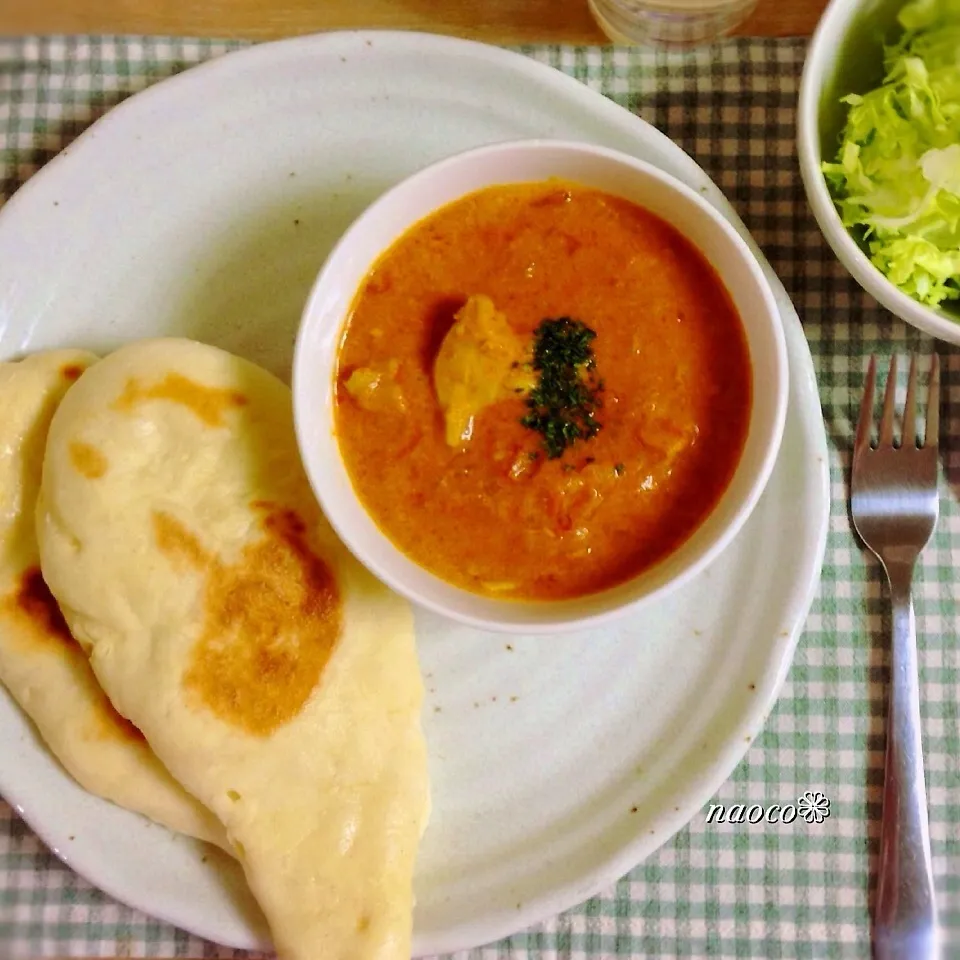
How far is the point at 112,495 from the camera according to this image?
230 centimetres

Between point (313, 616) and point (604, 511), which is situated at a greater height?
point (604, 511)

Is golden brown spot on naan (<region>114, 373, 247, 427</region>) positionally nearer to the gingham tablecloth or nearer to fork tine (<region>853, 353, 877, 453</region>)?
the gingham tablecloth

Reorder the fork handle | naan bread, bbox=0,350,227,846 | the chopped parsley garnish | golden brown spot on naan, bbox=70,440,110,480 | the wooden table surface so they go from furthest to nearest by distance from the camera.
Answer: the wooden table surface, the fork handle, naan bread, bbox=0,350,227,846, golden brown spot on naan, bbox=70,440,110,480, the chopped parsley garnish

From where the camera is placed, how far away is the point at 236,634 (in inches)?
90.7

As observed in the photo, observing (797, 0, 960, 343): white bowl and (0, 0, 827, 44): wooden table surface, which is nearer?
(797, 0, 960, 343): white bowl

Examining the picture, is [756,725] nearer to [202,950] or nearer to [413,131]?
[202,950]

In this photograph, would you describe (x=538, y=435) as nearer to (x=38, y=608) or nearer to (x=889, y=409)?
(x=889, y=409)

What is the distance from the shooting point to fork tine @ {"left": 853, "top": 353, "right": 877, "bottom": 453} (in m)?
2.66

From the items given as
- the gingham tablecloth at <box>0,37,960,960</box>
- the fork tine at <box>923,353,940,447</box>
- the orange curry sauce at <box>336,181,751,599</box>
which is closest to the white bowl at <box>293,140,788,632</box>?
the orange curry sauce at <box>336,181,751,599</box>

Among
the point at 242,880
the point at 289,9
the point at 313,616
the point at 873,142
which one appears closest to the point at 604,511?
the point at 313,616

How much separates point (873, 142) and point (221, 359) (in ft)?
5.76

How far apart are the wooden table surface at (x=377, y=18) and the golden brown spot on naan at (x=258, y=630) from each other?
1.53 metres

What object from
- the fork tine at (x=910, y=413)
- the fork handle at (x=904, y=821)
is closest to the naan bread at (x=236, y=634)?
the fork handle at (x=904, y=821)

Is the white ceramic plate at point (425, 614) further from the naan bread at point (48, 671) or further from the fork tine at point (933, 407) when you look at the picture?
the fork tine at point (933, 407)
